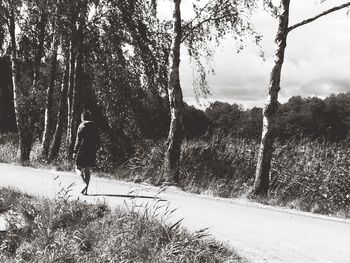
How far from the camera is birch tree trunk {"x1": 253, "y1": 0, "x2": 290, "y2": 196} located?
12281mm

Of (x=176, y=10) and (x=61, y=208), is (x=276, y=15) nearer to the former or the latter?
(x=176, y=10)

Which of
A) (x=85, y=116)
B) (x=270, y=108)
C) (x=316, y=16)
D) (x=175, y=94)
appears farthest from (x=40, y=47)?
(x=316, y=16)

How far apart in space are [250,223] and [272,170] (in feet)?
16.9

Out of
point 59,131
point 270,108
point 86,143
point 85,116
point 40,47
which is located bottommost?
point 86,143

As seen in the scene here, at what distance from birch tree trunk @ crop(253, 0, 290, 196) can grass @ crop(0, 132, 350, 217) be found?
0.41 metres

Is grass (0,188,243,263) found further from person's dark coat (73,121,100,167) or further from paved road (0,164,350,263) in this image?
person's dark coat (73,121,100,167)

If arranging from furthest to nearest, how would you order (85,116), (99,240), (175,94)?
(175,94) < (85,116) < (99,240)

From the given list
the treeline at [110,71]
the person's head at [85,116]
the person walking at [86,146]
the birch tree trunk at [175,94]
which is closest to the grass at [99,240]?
the person walking at [86,146]

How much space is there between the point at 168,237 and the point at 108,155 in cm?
1128

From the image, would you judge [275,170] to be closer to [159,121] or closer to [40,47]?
[159,121]

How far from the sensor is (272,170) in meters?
13.3

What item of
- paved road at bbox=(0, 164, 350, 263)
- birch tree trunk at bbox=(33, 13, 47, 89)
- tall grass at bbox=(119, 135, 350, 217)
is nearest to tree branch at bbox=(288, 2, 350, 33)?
tall grass at bbox=(119, 135, 350, 217)

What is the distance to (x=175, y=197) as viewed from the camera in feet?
35.2

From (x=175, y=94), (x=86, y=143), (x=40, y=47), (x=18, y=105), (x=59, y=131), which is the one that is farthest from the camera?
(x=40, y=47)
